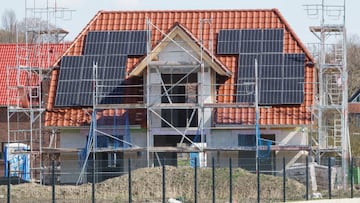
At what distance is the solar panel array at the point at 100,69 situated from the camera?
41281 millimetres

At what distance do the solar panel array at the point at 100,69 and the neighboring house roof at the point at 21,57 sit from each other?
3.56 m

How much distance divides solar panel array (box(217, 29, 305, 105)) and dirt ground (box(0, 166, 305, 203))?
693 centimetres

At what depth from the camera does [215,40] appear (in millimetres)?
42906

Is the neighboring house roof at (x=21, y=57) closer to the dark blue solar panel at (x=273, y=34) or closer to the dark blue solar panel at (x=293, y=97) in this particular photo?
the dark blue solar panel at (x=273, y=34)

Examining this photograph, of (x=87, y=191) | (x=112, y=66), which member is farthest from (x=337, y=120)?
(x=87, y=191)

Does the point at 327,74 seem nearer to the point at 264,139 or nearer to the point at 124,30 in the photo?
the point at 264,139

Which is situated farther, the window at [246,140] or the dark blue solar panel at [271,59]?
the dark blue solar panel at [271,59]

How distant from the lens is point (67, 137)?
137 feet

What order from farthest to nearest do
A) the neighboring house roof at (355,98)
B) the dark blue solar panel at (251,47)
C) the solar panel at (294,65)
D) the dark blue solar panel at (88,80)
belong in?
1. the neighboring house roof at (355,98)
2. the dark blue solar panel at (251,47)
3. the dark blue solar panel at (88,80)
4. the solar panel at (294,65)

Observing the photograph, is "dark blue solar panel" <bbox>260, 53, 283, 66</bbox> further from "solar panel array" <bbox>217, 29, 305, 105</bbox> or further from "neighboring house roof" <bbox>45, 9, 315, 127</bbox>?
"neighboring house roof" <bbox>45, 9, 315, 127</bbox>

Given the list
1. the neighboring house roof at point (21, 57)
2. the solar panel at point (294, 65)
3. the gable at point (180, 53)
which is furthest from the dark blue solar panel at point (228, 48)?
the neighboring house roof at point (21, 57)

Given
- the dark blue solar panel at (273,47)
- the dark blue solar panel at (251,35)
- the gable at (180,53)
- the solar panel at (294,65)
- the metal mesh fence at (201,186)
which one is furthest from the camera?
the dark blue solar panel at (251,35)

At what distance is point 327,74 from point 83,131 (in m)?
10.9

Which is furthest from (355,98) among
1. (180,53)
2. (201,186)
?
(201,186)
